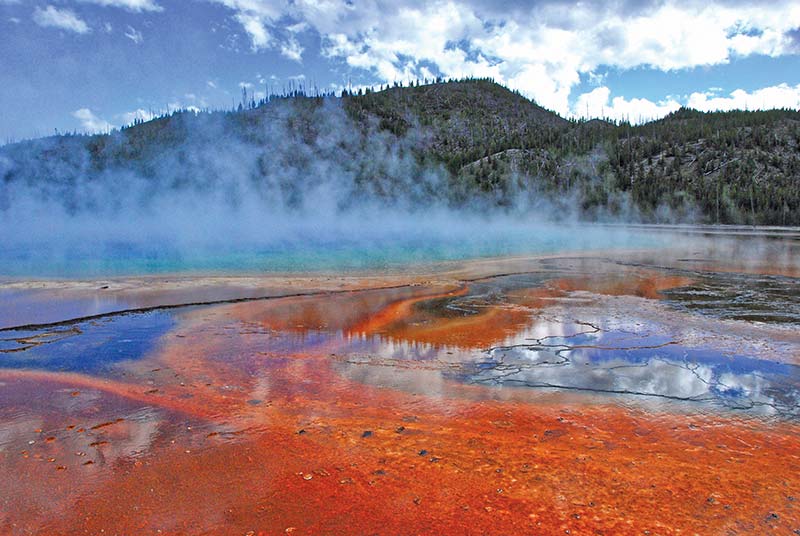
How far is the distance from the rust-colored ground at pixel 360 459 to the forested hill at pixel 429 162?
57.9 m

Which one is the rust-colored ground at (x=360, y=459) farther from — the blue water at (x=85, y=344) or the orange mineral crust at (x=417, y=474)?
the blue water at (x=85, y=344)

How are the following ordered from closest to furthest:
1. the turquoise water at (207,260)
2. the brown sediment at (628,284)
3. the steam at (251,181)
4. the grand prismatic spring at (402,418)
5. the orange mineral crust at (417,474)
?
1. the orange mineral crust at (417,474)
2. the grand prismatic spring at (402,418)
3. the brown sediment at (628,284)
4. the turquoise water at (207,260)
5. the steam at (251,181)

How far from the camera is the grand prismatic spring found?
3.14 metres

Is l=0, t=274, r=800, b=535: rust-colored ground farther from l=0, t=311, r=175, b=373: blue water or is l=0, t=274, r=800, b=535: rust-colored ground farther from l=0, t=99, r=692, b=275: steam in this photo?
l=0, t=99, r=692, b=275: steam

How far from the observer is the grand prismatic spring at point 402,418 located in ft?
10.3

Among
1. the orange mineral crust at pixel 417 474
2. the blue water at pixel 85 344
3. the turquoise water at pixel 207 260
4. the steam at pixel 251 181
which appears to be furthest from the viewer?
the steam at pixel 251 181

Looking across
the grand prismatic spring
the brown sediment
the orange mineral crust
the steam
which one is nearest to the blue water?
the grand prismatic spring

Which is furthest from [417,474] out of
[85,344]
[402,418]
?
[85,344]

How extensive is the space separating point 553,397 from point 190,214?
68151 mm

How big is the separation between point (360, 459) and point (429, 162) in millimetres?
87282

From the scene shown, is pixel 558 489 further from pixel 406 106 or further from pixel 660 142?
pixel 406 106

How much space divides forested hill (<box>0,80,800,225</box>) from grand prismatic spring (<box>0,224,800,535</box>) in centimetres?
5527

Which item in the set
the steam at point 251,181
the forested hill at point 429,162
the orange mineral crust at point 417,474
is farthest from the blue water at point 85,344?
the forested hill at point 429,162

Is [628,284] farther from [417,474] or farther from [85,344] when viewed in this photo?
[85,344]
